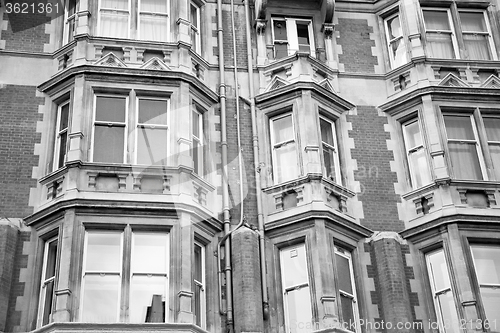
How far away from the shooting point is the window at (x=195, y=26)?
22922 mm

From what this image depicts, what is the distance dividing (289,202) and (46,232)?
19.8ft

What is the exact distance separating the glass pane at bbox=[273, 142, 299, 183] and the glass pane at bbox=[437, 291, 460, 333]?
480cm

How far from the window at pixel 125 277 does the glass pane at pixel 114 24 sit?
6162 mm

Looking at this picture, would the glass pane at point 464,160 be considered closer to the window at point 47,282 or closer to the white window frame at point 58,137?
the white window frame at point 58,137

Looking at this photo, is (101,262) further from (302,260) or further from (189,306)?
(302,260)

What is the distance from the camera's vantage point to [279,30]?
24016 mm

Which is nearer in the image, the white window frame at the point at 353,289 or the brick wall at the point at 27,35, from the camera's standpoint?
the white window frame at the point at 353,289

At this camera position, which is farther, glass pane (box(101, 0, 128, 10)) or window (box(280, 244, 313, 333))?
glass pane (box(101, 0, 128, 10))

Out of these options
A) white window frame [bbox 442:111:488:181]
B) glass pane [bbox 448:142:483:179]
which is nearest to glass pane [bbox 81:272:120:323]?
white window frame [bbox 442:111:488:181]

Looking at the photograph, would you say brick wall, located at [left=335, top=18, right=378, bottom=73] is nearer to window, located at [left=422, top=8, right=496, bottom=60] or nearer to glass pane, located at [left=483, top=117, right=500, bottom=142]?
window, located at [left=422, top=8, right=496, bottom=60]

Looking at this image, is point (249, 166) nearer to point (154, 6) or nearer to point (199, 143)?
point (199, 143)

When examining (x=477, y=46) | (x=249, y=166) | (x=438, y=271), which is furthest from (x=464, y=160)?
(x=249, y=166)

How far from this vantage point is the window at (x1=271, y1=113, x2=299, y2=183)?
69.6 feet

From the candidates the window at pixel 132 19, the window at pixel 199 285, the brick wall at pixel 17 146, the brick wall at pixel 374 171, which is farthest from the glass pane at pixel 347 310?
the window at pixel 132 19
